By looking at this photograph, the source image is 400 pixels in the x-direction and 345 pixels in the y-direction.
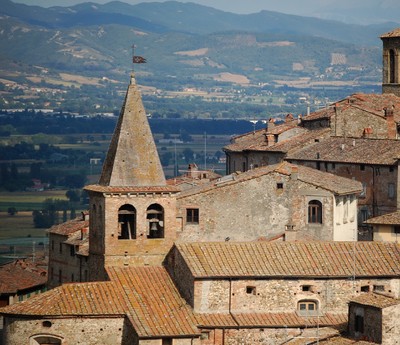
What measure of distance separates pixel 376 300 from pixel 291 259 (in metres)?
3.92

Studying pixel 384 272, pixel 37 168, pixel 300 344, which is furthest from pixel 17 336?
pixel 37 168

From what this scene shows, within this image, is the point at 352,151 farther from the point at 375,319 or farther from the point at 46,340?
the point at 46,340

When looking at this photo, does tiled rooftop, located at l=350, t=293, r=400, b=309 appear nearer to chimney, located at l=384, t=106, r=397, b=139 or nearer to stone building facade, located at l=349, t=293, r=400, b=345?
A: stone building facade, located at l=349, t=293, r=400, b=345

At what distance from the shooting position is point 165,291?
189 ft

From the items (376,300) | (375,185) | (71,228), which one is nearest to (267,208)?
(376,300)

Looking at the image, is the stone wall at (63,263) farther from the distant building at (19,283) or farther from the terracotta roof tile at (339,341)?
the terracotta roof tile at (339,341)

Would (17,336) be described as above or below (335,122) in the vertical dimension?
below

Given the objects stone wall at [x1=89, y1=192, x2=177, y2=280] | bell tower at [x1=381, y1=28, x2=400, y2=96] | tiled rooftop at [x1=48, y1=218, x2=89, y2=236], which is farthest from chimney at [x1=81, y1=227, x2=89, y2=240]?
bell tower at [x1=381, y1=28, x2=400, y2=96]

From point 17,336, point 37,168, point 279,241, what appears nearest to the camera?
point 17,336

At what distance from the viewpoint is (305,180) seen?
66.6 meters

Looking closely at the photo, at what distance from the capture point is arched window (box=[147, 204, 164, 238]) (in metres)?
59.8

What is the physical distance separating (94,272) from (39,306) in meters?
6.30

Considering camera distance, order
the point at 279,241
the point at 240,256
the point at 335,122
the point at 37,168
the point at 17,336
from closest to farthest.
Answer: the point at 17,336 → the point at 240,256 → the point at 279,241 → the point at 335,122 → the point at 37,168

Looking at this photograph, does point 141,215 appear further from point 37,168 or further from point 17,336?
point 37,168
